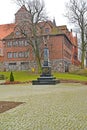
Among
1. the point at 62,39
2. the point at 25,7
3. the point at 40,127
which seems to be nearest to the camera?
the point at 40,127

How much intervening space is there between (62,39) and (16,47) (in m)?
12.1

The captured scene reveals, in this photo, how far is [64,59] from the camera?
6944 cm

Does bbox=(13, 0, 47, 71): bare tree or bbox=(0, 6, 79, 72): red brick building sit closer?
bbox=(13, 0, 47, 71): bare tree

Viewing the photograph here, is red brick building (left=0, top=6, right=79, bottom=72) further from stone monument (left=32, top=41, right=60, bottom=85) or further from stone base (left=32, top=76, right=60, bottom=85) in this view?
stone base (left=32, top=76, right=60, bottom=85)

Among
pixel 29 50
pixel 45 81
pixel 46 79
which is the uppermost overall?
pixel 29 50

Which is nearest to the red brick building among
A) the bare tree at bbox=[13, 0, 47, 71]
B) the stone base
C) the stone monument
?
the bare tree at bbox=[13, 0, 47, 71]

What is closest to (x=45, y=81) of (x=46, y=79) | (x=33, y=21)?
(x=46, y=79)

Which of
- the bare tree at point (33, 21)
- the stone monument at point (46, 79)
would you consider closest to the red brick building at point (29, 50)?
the bare tree at point (33, 21)

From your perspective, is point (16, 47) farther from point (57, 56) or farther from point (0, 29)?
point (0, 29)

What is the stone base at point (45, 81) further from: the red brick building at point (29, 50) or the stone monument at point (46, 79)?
the red brick building at point (29, 50)

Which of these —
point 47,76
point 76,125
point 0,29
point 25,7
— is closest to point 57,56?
point 25,7

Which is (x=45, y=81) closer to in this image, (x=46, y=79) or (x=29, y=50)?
(x=46, y=79)

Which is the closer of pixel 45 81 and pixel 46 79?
pixel 45 81

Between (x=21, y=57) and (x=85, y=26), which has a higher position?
(x=85, y=26)
